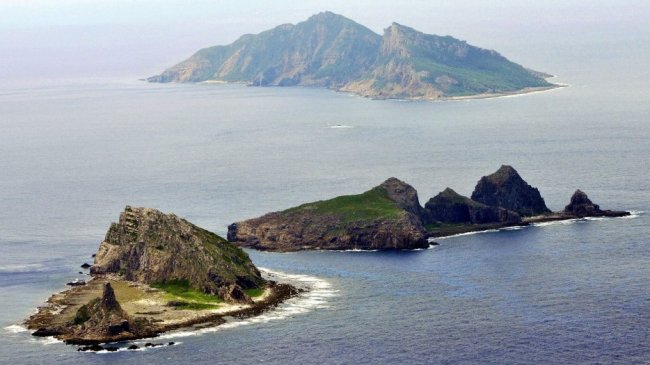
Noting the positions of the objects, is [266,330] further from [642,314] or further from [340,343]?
[642,314]

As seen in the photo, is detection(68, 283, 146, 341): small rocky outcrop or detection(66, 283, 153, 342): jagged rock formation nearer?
→ detection(66, 283, 153, 342): jagged rock formation

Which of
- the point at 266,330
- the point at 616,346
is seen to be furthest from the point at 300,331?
the point at 616,346

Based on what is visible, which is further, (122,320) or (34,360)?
(122,320)

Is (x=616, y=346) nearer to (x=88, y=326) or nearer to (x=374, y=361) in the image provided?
(x=374, y=361)

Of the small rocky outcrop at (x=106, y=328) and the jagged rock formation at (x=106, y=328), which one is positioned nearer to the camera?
the jagged rock formation at (x=106, y=328)

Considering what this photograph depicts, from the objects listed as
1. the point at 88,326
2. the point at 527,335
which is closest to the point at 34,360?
the point at 88,326

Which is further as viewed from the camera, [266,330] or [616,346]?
[266,330]

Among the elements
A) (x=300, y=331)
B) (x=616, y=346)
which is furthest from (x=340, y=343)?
(x=616, y=346)

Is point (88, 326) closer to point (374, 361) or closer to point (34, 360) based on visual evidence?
point (34, 360)
